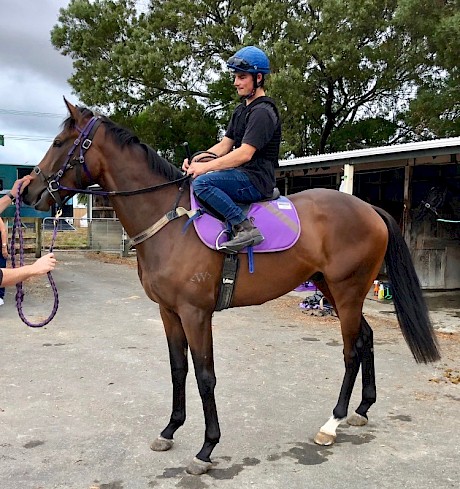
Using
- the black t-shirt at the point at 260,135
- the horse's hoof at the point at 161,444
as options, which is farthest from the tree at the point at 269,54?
the horse's hoof at the point at 161,444

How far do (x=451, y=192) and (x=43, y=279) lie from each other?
9.42m

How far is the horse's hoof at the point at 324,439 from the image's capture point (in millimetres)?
3348

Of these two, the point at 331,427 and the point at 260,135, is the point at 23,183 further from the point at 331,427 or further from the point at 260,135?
the point at 331,427

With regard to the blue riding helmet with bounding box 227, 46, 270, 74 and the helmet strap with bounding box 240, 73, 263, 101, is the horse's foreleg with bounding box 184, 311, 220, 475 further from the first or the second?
the blue riding helmet with bounding box 227, 46, 270, 74

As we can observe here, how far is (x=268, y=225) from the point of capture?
10.9ft

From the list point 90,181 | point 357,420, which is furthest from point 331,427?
point 90,181

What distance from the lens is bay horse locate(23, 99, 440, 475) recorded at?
3.09 m

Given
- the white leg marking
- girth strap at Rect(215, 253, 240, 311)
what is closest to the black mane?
girth strap at Rect(215, 253, 240, 311)

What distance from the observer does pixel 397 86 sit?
15.6 metres

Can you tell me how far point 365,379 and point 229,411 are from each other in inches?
44.1

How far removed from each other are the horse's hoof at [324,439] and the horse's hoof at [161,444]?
1015 millimetres

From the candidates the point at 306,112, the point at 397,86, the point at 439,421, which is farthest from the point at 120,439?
the point at 397,86

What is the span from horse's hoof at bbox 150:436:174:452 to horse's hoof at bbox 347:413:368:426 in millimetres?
1396

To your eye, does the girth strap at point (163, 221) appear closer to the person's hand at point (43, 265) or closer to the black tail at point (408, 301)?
the person's hand at point (43, 265)
